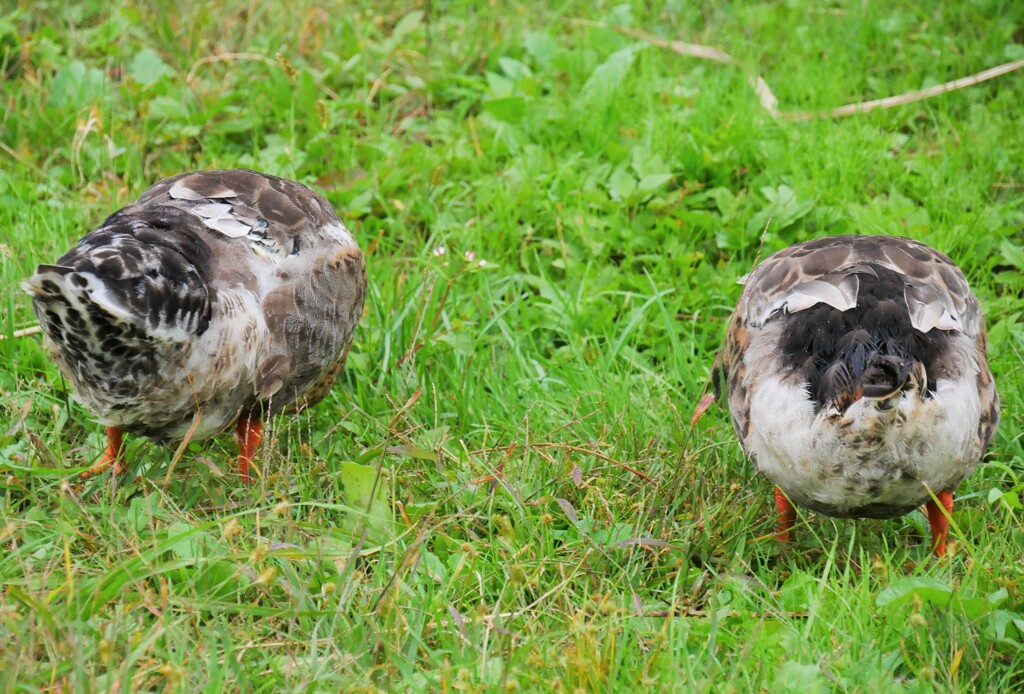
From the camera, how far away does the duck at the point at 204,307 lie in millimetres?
3102

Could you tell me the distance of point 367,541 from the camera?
3297 mm

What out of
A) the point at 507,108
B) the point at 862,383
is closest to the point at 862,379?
the point at 862,383

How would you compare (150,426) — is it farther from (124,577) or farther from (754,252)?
(754,252)

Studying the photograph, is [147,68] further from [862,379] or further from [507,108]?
[862,379]

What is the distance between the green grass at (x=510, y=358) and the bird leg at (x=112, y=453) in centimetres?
6

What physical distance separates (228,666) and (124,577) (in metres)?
0.42

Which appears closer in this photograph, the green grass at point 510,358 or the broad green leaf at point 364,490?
the green grass at point 510,358

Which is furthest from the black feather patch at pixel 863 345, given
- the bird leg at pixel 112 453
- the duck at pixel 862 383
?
the bird leg at pixel 112 453

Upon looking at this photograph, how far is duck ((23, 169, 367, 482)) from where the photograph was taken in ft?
10.2

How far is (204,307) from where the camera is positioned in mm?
3350

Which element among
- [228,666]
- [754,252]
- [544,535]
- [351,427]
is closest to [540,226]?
[754,252]

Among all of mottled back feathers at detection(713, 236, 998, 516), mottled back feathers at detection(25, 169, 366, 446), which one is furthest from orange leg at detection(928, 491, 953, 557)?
mottled back feathers at detection(25, 169, 366, 446)

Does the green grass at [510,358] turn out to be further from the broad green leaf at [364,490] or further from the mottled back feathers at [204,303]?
the mottled back feathers at [204,303]

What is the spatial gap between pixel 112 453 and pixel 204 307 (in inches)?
32.2
